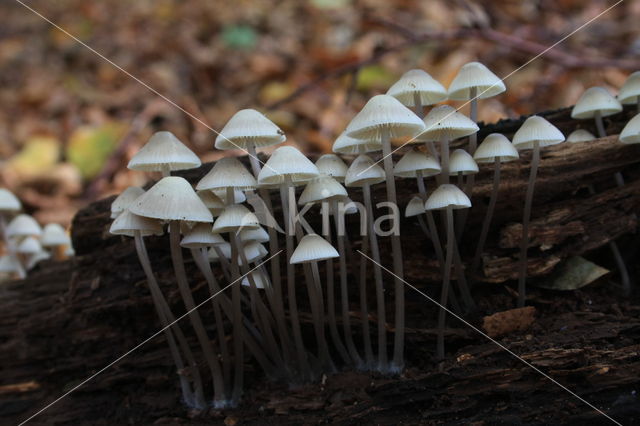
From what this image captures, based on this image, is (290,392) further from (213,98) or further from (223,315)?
(213,98)

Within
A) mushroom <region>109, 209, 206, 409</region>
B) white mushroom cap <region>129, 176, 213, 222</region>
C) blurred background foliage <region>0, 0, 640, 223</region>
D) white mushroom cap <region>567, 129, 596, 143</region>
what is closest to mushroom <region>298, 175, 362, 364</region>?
white mushroom cap <region>129, 176, 213, 222</region>

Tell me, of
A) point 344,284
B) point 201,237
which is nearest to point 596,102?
point 344,284

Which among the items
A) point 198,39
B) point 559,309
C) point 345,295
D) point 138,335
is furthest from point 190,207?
point 198,39

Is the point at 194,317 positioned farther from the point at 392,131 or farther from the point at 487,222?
the point at 487,222

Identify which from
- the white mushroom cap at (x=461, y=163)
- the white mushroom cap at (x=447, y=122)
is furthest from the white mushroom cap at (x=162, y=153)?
the white mushroom cap at (x=461, y=163)

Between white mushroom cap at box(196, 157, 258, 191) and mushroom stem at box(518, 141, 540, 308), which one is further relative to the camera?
mushroom stem at box(518, 141, 540, 308)

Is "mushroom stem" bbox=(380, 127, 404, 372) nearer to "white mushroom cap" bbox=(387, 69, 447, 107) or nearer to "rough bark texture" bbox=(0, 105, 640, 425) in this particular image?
"rough bark texture" bbox=(0, 105, 640, 425)
